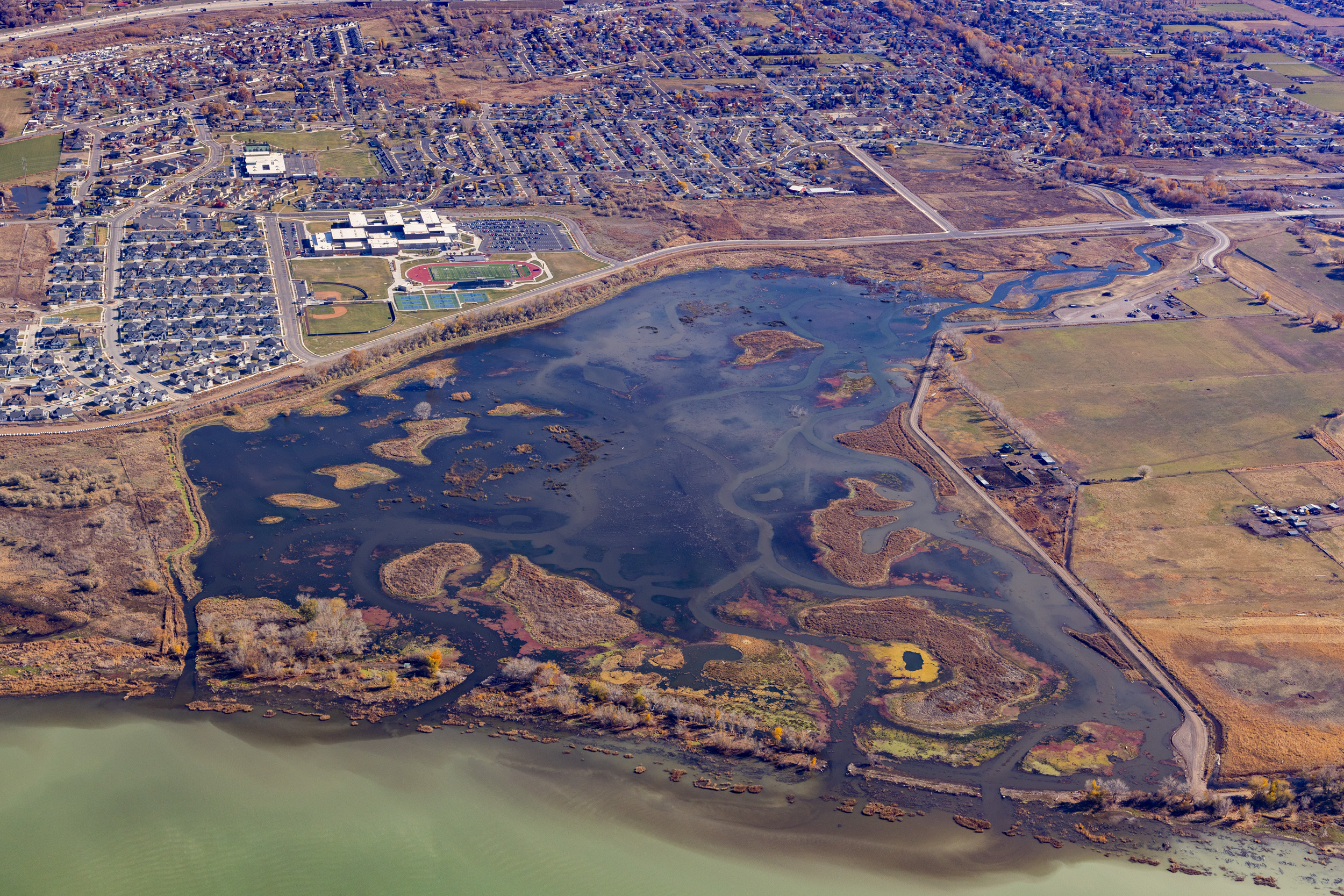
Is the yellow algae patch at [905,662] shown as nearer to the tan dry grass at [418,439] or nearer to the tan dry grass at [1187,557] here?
the tan dry grass at [1187,557]

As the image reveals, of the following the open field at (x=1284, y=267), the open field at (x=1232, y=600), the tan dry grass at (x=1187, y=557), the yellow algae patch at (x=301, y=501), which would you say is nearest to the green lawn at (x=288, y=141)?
the yellow algae patch at (x=301, y=501)

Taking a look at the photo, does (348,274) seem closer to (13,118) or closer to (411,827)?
(13,118)

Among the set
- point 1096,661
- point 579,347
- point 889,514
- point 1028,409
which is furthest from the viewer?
point 579,347

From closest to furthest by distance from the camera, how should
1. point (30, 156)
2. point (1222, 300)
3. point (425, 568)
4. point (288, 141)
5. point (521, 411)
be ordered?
point (425, 568) < point (521, 411) < point (1222, 300) < point (30, 156) < point (288, 141)

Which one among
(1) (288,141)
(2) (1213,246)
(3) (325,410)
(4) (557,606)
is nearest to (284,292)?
(3) (325,410)

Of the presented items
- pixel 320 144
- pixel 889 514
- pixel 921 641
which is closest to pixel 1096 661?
pixel 921 641

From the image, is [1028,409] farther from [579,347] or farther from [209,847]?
[209,847]

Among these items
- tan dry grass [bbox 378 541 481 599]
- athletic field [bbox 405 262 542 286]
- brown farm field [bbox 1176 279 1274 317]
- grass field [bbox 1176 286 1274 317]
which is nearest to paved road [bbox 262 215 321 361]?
athletic field [bbox 405 262 542 286]
